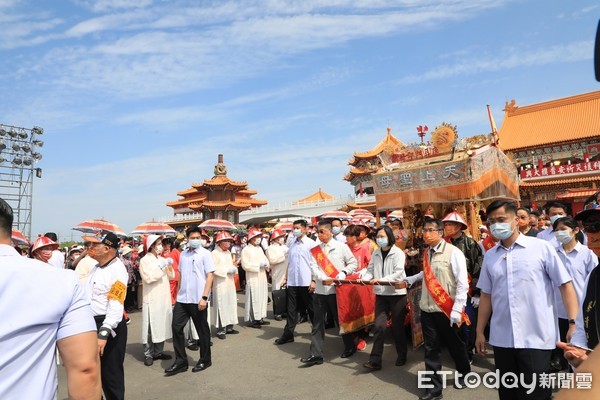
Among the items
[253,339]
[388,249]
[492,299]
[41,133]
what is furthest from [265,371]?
[41,133]

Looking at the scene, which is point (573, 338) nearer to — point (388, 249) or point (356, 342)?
point (388, 249)

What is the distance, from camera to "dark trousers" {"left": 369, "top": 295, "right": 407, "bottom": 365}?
4.96 m

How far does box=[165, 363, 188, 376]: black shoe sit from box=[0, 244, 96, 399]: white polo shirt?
3.87m

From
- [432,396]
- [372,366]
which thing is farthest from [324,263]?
[432,396]

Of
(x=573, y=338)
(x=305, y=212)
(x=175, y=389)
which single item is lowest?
(x=175, y=389)

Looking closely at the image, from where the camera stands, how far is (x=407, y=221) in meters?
9.19

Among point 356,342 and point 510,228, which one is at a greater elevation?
point 510,228

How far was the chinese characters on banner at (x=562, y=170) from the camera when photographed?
2041 centimetres

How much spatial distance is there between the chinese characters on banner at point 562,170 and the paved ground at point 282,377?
1976 cm

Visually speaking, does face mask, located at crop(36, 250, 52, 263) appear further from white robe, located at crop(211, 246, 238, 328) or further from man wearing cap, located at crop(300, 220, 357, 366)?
man wearing cap, located at crop(300, 220, 357, 366)

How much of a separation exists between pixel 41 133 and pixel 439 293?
24597mm

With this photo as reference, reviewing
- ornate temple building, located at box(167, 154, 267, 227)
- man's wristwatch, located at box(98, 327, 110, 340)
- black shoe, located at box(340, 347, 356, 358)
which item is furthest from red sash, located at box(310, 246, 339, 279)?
ornate temple building, located at box(167, 154, 267, 227)

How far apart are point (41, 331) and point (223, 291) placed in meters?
6.05

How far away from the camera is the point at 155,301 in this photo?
20.3 feet
